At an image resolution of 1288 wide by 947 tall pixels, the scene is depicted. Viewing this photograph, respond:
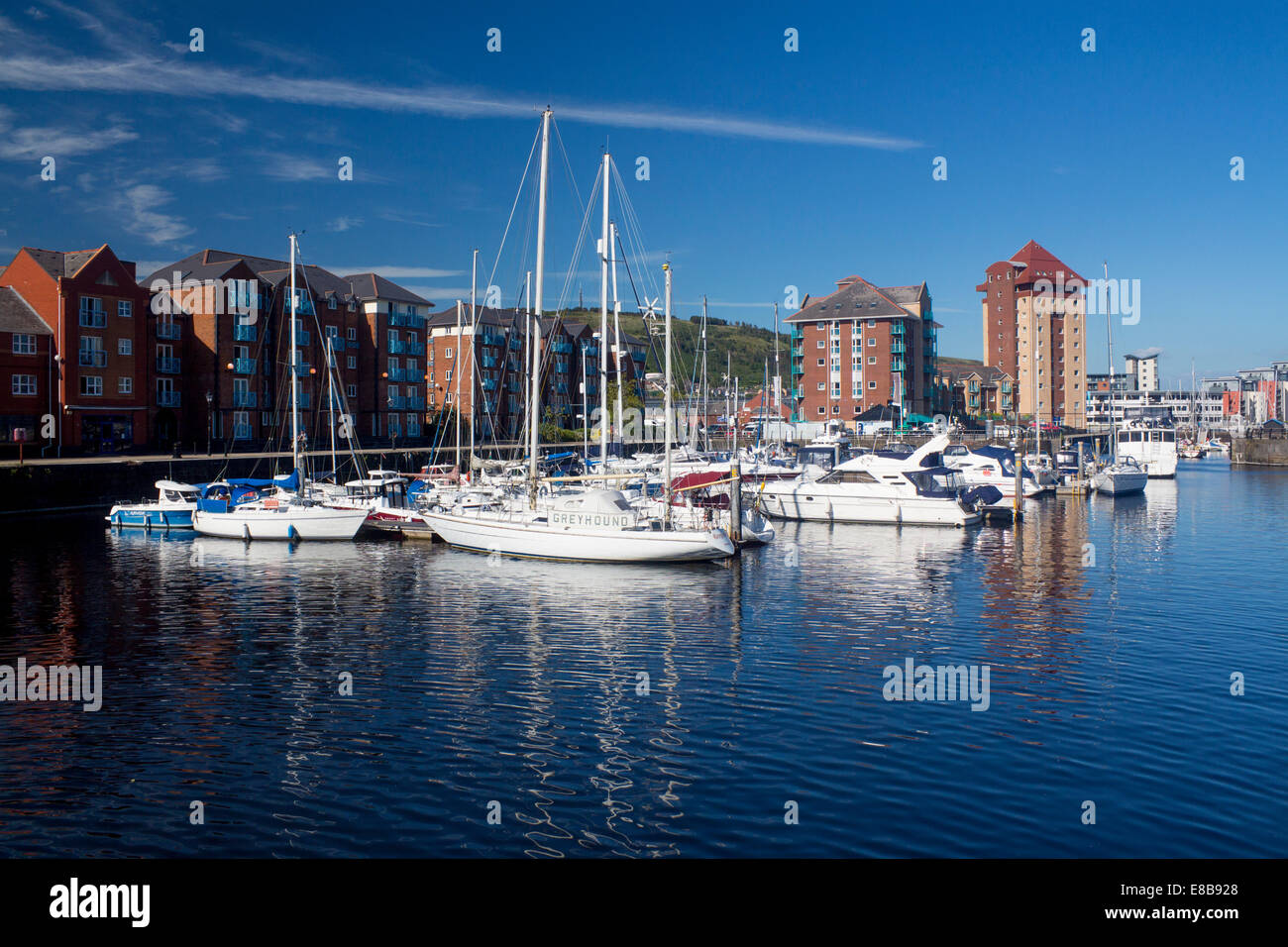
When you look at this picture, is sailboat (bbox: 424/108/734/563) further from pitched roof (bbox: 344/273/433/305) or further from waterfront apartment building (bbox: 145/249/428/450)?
pitched roof (bbox: 344/273/433/305)

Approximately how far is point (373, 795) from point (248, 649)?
12.0 meters

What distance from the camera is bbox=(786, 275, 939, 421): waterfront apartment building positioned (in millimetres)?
136000

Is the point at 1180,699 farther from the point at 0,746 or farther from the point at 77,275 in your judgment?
the point at 77,275

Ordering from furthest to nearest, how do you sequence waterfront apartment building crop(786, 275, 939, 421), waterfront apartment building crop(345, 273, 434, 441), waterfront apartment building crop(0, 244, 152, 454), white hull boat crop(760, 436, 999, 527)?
waterfront apartment building crop(786, 275, 939, 421), waterfront apartment building crop(345, 273, 434, 441), waterfront apartment building crop(0, 244, 152, 454), white hull boat crop(760, 436, 999, 527)

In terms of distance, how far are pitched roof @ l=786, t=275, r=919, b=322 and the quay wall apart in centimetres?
4671

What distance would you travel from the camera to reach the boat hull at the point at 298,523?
48.1 meters

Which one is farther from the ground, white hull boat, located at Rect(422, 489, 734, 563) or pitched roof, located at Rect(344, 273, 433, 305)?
pitched roof, located at Rect(344, 273, 433, 305)

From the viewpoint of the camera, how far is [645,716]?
1953 cm

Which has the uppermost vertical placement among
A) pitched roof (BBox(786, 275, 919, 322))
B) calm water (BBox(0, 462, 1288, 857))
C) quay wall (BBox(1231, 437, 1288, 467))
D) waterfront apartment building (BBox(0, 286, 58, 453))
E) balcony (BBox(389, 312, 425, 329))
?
pitched roof (BBox(786, 275, 919, 322))

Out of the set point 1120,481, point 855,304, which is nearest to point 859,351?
point 855,304

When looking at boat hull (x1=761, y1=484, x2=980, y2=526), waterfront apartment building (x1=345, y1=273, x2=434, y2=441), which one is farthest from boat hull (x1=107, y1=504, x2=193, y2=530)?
waterfront apartment building (x1=345, y1=273, x2=434, y2=441)

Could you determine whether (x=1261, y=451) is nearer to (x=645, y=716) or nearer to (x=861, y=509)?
(x=861, y=509)

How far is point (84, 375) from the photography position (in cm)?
7250
